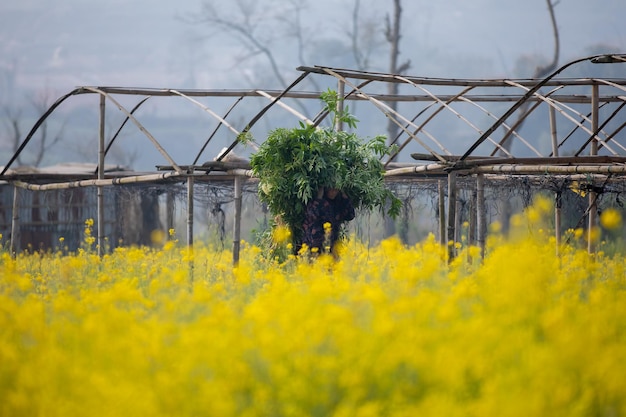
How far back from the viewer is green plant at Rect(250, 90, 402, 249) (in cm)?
1022

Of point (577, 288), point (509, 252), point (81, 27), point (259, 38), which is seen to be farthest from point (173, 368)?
point (81, 27)

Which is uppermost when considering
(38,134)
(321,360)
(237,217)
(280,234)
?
(38,134)

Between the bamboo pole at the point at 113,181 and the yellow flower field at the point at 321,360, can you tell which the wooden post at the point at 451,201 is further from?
the yellow flower field at the point at 321,360

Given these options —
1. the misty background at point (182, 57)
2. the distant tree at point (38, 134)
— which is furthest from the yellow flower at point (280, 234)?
the misty background at point (182, 57)

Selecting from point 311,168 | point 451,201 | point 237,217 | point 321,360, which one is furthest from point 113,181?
point 321,360

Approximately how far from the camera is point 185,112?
61188mm

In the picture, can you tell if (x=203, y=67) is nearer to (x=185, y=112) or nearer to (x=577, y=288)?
(x=185, y=112)

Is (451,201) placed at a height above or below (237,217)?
above

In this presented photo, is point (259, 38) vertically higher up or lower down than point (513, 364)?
higher up

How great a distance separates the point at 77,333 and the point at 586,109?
39.0m

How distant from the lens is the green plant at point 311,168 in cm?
1022

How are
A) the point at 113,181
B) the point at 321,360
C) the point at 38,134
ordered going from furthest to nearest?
the point at 38,134 → the point at 113,181 → the point at 321,360

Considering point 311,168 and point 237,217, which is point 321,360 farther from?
point 237,217

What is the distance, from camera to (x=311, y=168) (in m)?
10.0
